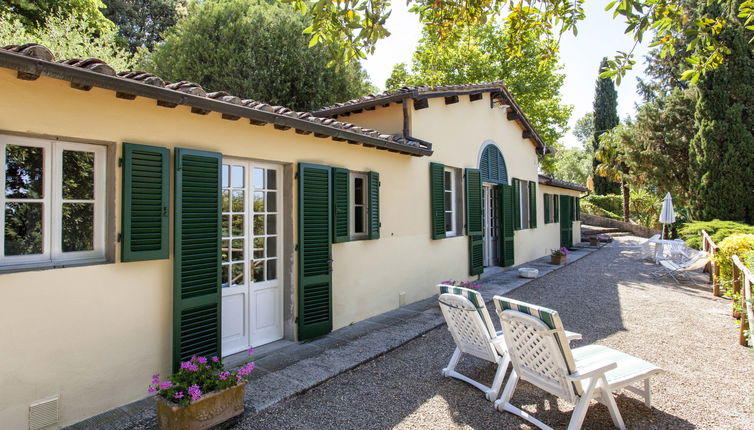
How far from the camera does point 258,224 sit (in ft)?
16.4

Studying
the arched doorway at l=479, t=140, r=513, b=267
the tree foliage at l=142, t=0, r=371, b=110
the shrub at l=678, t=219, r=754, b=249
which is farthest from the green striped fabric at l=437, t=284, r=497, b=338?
the tree foliage at l=142, t=0, r=371, b=110

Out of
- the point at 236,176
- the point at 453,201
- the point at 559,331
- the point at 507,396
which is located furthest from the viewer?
the point at 453,201

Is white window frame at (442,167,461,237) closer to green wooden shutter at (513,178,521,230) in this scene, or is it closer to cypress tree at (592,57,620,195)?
green wooden shutter at (513,178,521,230)

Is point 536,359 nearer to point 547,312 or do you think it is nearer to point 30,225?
point 547,312

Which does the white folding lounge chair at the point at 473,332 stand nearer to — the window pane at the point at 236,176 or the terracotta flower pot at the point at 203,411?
the terracotta flower pot at the point at 203,411

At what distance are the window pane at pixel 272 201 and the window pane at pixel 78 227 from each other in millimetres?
1969

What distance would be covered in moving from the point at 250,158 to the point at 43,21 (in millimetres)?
14831

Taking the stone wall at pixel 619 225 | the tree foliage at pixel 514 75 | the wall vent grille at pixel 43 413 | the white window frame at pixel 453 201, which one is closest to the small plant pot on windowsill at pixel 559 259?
the white window frame at pixel 453 201

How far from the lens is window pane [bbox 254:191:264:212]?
494cm

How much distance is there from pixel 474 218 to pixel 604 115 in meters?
29.6

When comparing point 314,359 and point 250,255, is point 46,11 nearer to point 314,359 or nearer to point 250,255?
point 250,255

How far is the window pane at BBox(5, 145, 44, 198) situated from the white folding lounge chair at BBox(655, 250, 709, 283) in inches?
459

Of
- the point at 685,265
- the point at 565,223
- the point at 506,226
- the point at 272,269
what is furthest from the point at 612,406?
the point at 565,223

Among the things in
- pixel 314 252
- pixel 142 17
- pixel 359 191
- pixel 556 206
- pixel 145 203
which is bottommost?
pixel 314 252
